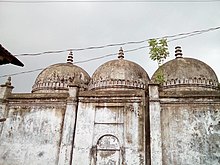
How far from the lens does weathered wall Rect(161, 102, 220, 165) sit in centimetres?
917

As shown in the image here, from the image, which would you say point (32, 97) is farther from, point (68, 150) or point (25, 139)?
point (68, 150)

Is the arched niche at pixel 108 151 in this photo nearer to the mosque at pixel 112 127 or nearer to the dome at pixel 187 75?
the mosque at pixel 112 127

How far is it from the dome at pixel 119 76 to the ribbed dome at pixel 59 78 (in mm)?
1215

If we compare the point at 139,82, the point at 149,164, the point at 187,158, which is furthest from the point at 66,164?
the point at 139,82

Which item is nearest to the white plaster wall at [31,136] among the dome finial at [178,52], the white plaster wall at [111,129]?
Answer: the white plaster wall at [111,129]

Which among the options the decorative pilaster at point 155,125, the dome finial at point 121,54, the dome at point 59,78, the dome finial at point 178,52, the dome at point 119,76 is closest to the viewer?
the decorative pilaster at point 155,125

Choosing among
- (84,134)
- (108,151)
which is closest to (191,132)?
(108,151)

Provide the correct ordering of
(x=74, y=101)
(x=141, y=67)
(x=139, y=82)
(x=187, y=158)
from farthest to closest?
(x=141, y=67) < (x=139, y=82) < (x=74, y=101) < (x=187, y=158)

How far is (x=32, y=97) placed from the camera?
35.9ft

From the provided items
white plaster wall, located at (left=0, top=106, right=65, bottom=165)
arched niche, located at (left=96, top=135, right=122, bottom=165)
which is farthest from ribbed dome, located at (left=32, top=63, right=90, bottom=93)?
arched niche, located at (left=96, top=135, right=122, bottom=165)

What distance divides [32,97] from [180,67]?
866 cm

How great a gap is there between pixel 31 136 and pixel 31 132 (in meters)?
0.18

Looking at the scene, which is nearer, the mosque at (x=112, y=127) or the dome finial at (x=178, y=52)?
the mosque at (x=112, y=127)

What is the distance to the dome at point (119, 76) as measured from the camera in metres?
14.0
